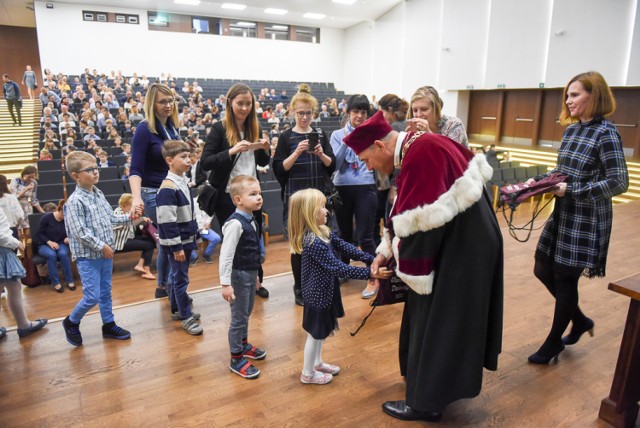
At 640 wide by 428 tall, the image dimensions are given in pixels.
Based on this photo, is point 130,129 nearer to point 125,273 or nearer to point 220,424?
point 125,273

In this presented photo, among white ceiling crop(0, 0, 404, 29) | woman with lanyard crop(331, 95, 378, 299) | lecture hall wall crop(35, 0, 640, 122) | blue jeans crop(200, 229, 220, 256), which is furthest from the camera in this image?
white ceiling crop(0, 0, 404, 29)

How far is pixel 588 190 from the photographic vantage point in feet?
6.61

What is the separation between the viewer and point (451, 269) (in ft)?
5.27

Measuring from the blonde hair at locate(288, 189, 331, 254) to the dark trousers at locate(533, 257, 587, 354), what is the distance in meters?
1.25

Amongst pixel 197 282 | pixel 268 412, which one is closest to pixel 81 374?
pixel 268 412

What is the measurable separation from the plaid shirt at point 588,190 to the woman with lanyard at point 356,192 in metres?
1.39

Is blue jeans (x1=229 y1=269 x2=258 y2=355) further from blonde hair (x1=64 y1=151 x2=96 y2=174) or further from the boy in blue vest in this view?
blonde hair (x1=64 y1=151 x2=96 y2=174)

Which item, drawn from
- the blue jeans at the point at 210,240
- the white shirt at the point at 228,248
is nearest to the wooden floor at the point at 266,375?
the white shirt at the point at 228,248

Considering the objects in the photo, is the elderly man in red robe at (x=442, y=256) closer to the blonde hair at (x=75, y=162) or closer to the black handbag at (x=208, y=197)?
the black handbag at (x=208, y=197)

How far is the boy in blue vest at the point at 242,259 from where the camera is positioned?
2.20 meters

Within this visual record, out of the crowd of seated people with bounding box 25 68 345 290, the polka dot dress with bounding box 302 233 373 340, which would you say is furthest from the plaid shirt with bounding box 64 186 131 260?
the crowd of seated people with bounding box 25 68 345 290

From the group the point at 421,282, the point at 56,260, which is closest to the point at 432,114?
the point at 421,282

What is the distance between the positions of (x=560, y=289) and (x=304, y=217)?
143 centimetres

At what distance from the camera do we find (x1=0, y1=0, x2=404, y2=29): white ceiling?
15906 millimetres
